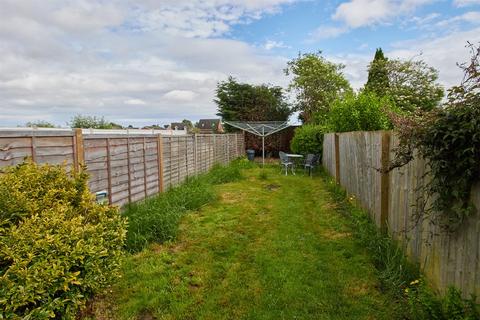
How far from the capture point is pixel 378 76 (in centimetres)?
2055

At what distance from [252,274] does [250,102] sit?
2078 centimetres

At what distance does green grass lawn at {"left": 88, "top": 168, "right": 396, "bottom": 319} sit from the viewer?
9.94 feet

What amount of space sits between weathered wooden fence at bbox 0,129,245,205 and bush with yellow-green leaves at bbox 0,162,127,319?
0.49 m

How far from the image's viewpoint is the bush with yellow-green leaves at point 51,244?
2.11 meters

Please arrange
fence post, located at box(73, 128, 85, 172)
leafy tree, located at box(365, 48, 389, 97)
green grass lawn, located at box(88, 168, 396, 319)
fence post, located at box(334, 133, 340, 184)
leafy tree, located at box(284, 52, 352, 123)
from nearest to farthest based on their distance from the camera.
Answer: green grass lawn, located at box(88, 168, 396, 319), fence post, located at box(73, 128, 85, 172), fence post, located at box(334, 133, 340, 184), leafy tree, located at box(365, 48, 389, 97), leafy tree, located at box(284, 52, 352, 123)

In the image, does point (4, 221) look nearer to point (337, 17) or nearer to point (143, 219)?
point (143, 219)

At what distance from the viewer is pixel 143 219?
202 inches

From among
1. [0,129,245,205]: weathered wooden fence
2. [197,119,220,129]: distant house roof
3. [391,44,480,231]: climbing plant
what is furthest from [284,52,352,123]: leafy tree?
[197,119,220,129]: distant house roof

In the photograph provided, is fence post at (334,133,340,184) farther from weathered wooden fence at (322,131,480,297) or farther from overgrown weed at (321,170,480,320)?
overgrown weed at (321,170,480,320)

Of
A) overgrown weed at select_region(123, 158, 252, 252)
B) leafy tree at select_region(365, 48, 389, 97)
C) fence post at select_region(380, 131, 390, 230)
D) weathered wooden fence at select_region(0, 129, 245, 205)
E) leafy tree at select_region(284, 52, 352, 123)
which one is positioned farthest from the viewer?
leafy tree at select_region(284, 52, 352, 123)

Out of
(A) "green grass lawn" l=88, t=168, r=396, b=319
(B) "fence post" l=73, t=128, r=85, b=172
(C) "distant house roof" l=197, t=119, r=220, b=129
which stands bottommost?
(A) "green grass lawn" l=88, t=168, r=396, b=319

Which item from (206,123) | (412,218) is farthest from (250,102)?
(206,123)

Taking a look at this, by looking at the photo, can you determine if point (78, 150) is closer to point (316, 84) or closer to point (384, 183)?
point (384, 183)

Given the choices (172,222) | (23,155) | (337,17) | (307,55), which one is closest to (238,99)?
(307,55)
